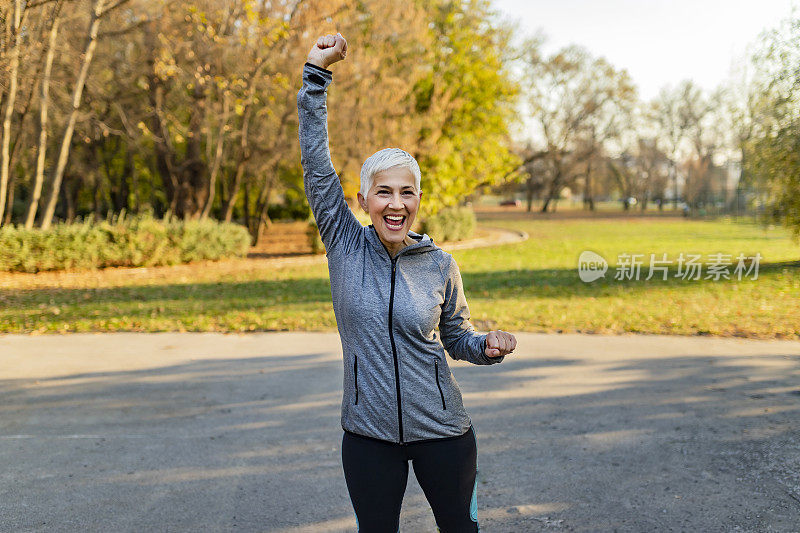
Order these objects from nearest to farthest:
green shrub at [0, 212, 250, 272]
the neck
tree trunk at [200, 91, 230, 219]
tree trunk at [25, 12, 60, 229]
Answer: the neck < green shrub at [0, 212, 250, 272] < tree trunk at [25, 12, 60, 229] < tree trunk at [200, 91, 230, 219]

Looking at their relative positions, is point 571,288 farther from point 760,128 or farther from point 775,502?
point 775,502

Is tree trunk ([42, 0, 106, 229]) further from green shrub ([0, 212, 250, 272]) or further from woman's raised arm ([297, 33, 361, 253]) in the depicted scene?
woman's raised arm ([297, 33, 361, 253])

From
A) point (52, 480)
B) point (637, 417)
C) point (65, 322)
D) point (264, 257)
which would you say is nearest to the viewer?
point (52, 480)

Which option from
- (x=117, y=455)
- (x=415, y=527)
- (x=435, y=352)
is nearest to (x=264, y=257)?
(x=117, y=455)

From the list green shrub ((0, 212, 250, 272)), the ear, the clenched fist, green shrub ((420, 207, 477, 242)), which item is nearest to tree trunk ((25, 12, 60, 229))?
green shrub ((0, 212, 250, 272))

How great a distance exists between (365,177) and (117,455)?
3.39m

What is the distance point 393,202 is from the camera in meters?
2.22

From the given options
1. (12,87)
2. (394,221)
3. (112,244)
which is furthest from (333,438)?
(12,87)

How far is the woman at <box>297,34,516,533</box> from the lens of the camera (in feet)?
7.05

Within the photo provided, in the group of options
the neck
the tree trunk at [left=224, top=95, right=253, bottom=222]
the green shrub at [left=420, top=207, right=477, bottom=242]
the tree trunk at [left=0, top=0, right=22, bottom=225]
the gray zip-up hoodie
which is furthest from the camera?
the green shrub at [left=420, top=207, right=477, bottom=242]

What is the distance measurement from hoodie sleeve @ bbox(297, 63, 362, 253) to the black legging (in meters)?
0.73

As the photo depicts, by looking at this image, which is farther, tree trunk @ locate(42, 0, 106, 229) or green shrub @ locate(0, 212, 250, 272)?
tree trunk @ locate(42, 0, 106, 229)

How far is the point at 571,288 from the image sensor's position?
13.3 meters

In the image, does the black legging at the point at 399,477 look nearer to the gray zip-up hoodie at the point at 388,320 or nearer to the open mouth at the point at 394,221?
the gray zip-up hoodie at the point at 388,320
